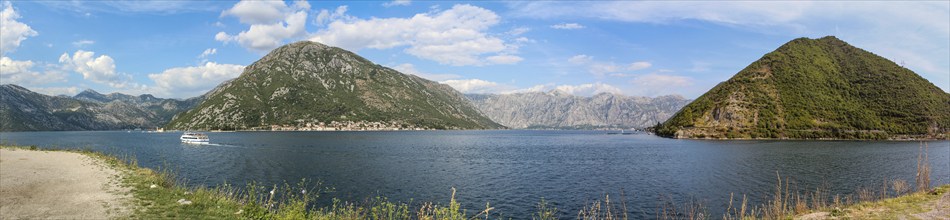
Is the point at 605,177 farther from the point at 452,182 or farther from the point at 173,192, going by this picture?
the point at 173,192

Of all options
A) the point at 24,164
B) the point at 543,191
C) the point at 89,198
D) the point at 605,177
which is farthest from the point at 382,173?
the point at 89,198

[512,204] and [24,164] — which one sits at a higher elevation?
[24,164]

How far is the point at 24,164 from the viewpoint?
131 ft

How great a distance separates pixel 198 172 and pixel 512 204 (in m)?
50.4

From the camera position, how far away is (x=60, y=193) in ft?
81.0

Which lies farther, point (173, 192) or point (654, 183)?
point (654, 183)

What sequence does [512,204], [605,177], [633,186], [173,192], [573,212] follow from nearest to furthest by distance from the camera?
[173,192] < [573,212] < [512,204] < [633,186] < [605,177]

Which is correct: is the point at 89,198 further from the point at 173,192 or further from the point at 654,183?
the point at 654,183

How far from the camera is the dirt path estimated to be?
63.4 feet

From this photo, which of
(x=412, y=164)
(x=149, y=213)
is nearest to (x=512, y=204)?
(x=149, y=213)

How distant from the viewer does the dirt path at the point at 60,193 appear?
19.3 meters

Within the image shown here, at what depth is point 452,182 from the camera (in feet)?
184

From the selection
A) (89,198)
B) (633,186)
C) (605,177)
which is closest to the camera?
(89,198)

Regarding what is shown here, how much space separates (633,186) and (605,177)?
29.7 feet
